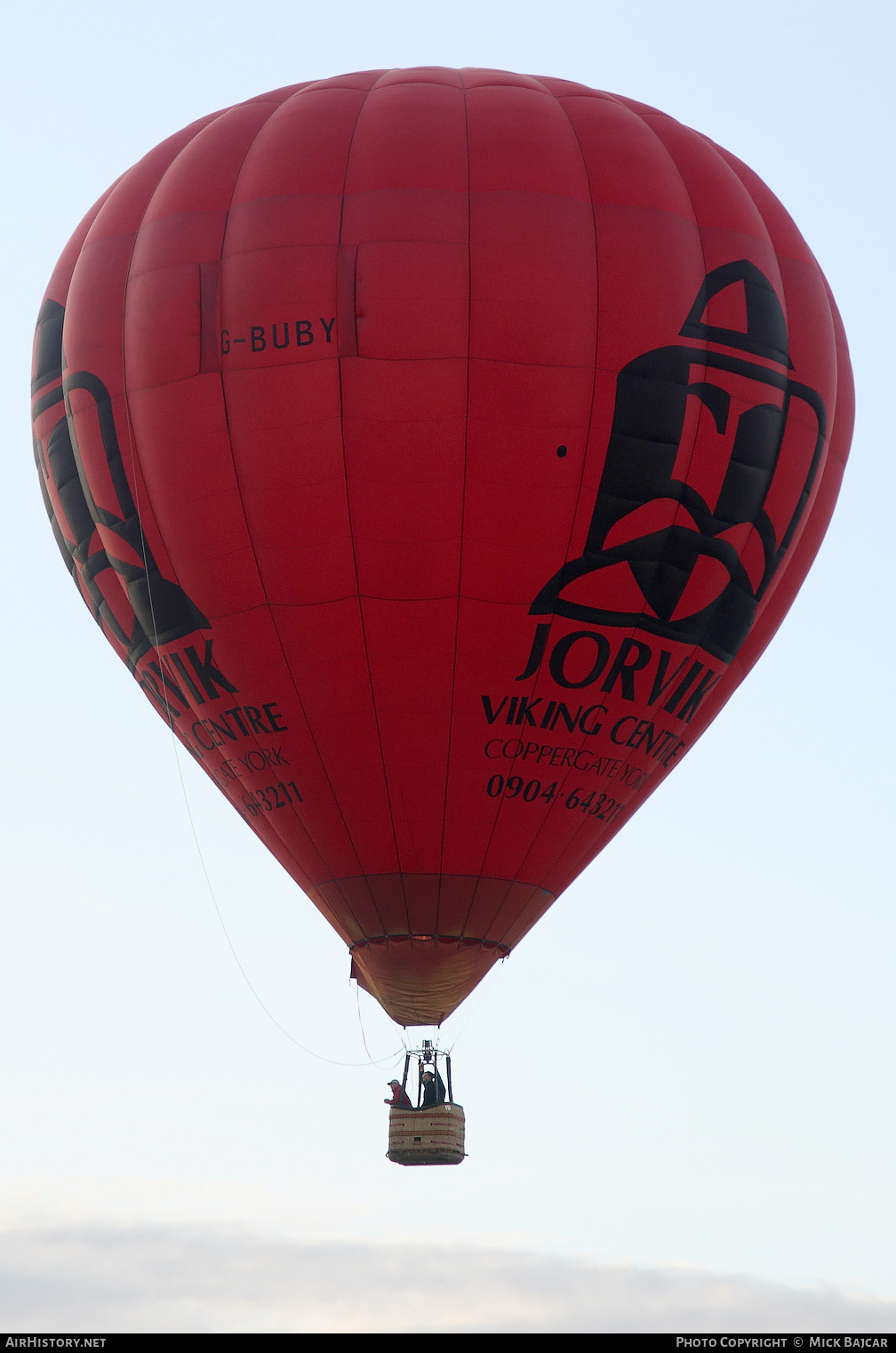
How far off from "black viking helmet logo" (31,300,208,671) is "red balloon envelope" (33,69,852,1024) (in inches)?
1.8

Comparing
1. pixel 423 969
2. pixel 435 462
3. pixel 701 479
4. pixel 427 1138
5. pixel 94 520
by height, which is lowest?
pixel 427 1138

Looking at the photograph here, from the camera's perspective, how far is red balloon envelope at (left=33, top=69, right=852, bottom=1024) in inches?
749

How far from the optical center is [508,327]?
18984 millimetres

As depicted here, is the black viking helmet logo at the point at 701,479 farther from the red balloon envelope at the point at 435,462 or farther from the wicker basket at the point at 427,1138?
the wicker basket at the point at 427,1138

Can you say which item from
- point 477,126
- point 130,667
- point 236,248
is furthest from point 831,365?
point 130,667

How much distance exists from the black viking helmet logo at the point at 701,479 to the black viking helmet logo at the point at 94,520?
3246 millimetres

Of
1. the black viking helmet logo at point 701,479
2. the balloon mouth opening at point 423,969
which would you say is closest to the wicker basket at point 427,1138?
the balloon mouth opening at point 423,969

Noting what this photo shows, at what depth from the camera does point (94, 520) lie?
66.9 ft

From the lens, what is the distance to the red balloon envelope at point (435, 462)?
19.0m

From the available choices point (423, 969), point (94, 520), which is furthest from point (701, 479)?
point (94, 520)

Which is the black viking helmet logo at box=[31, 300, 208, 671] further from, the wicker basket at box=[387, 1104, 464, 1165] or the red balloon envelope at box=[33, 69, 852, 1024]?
the wicker basket at box=[387, 1104, 464, 1165]

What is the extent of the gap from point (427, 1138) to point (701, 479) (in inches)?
228

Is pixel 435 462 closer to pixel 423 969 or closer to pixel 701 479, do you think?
pixel 701 479

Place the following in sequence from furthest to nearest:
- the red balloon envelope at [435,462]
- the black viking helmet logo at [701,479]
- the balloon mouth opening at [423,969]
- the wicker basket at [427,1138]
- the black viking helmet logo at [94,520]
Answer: the black viking helmet logo at [94,520], the balloon mouth opening at [423,969], the wicker basket at [427,1138], the black viking helmet logo at [701,479], the red balloon envelope at [435,462]
